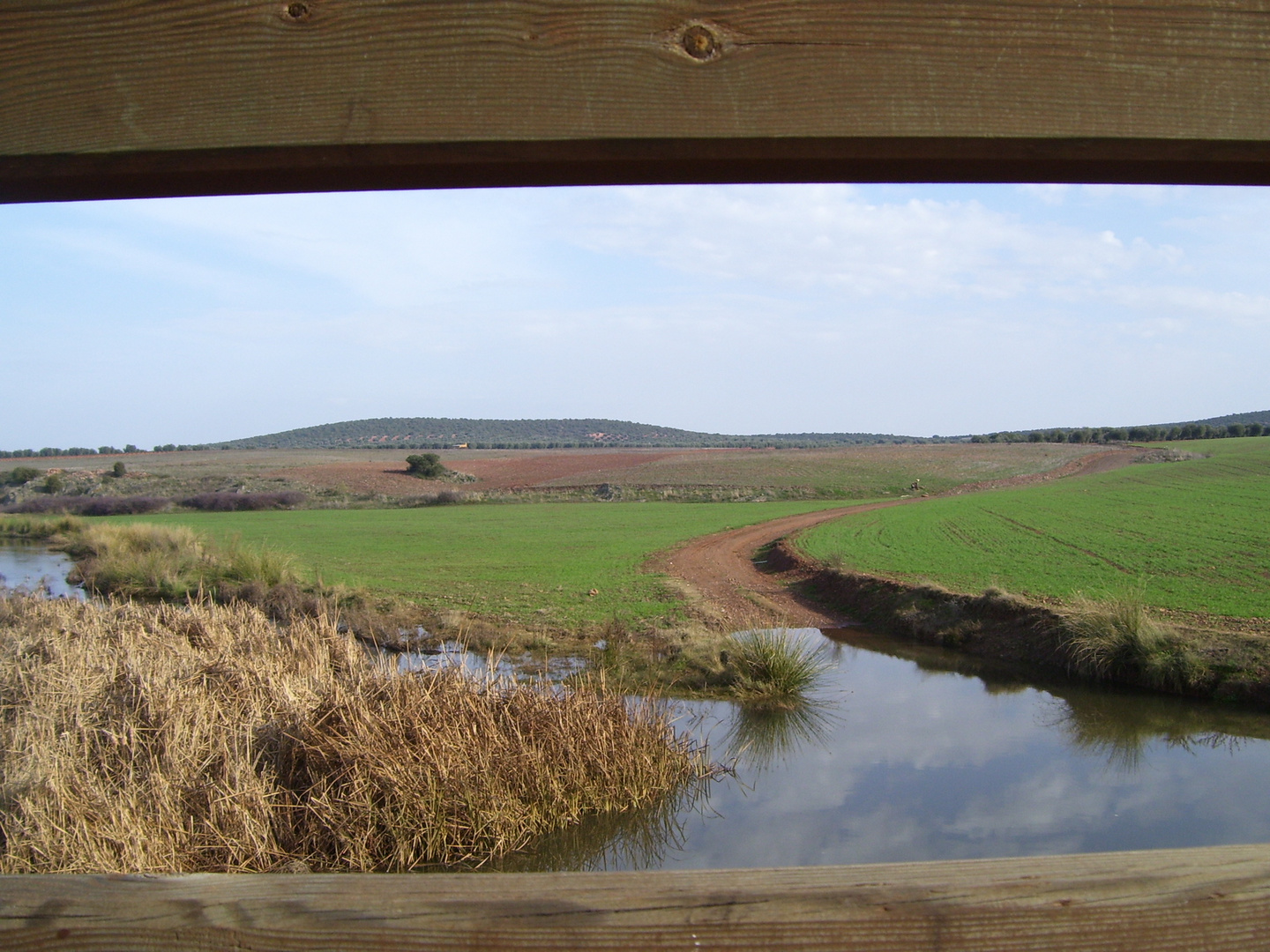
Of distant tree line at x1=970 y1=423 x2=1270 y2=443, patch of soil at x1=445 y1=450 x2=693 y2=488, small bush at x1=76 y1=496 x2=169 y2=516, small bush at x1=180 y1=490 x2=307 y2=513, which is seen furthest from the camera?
distant tree line at x1=970 y1=423 x2=1270 y2=443

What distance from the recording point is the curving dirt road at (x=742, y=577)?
67.5 ft

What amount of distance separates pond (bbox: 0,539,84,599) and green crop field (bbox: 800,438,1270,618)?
2107 centimetres

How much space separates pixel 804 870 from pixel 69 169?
4.33 ft

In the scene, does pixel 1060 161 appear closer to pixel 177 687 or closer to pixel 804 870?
pixel 804 870

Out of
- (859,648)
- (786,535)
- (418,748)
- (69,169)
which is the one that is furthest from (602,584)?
(69,169)

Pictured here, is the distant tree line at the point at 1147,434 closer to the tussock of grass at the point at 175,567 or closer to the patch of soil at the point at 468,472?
the patch of soil at the point at 468,472

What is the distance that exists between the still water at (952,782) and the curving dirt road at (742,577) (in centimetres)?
410

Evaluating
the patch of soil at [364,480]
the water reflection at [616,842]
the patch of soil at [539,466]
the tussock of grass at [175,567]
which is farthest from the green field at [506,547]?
the patch of soil at [539,466]

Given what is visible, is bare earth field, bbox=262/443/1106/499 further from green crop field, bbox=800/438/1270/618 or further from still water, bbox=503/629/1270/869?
still water, bbox=503/629/1270/869

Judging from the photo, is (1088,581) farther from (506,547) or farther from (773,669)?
(506,547)

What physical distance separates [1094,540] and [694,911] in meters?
28.5

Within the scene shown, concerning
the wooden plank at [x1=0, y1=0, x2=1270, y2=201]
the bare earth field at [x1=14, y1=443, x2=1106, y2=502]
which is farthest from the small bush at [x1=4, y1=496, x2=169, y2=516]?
the wooden plank at [x1=0, y1=0, x2=1270, y2=201]

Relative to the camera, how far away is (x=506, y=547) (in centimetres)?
3491

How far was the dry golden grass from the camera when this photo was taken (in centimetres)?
605
